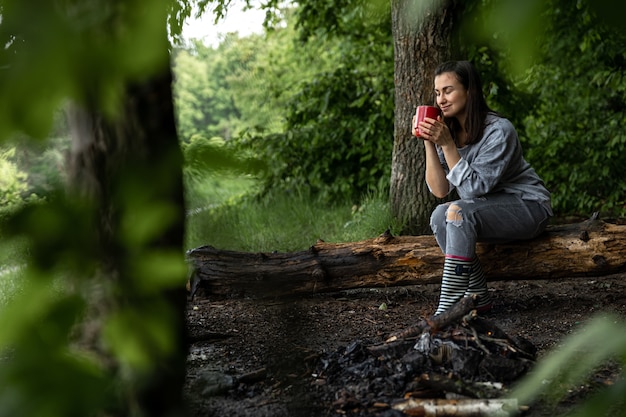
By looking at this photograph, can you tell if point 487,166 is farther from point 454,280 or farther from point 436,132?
point 454,280

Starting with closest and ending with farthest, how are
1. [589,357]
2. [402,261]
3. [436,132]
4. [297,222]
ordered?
[589,357]
[436,132]
[402,261]
[297,222]

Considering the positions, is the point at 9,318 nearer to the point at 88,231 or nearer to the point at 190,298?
the point at 88,231

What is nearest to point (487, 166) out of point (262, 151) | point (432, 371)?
point (262, 151)

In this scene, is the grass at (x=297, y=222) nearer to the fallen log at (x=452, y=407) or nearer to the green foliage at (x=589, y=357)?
the fallen log at (x=452, y=407)

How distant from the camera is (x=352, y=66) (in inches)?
322

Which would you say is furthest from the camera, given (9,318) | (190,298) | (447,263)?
(190,298)

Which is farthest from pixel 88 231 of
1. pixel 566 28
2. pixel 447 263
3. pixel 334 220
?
pixel 566 28

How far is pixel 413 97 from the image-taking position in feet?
18.6

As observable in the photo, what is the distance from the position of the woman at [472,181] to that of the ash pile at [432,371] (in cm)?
61

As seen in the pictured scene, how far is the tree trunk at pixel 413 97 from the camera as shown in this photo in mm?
5492

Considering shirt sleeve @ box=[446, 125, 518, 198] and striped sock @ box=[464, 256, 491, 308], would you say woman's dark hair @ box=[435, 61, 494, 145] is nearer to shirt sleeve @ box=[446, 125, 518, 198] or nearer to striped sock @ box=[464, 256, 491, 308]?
shirt sleeve @ box=[446, 125, 518, 198]

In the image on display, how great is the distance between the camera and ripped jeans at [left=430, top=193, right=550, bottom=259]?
397cm

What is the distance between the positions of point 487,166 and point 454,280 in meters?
0.66

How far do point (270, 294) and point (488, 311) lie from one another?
3.67 meters
